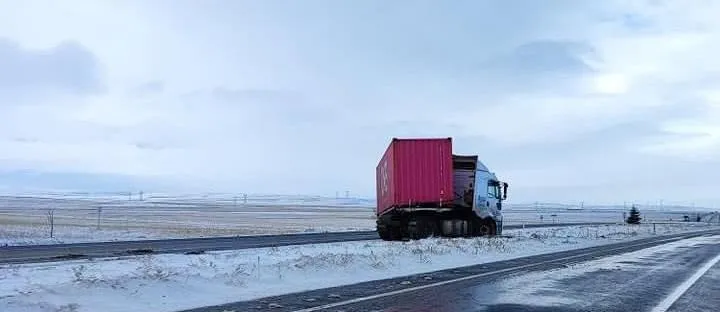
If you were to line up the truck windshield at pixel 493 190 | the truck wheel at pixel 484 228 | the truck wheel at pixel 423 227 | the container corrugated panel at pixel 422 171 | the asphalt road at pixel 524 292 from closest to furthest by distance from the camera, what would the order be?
→ the asphalt road at pixel 524 292 < the container corrugated panel at pixel 422 171 < the truck wheel at pixel 423 227 < the truck wheel at pixel 484 228 < the truck windshield at pixel 493 190

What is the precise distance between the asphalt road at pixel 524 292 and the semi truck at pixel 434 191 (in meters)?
10.3

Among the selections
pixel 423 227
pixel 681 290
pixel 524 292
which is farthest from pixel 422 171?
pixel 524 292

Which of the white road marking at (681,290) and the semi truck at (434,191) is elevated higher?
the semi truck at (434,191)

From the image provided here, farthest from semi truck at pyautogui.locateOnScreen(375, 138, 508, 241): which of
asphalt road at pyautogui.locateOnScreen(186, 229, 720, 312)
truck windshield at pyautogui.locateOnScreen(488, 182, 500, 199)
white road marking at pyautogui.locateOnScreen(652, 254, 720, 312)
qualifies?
white road marking at pyautogui.locateOnScreen(652, 254, 720, 312)

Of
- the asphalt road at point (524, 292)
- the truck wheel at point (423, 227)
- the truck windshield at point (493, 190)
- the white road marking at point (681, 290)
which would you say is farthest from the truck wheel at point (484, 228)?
the asphalt road at point (524, 292)

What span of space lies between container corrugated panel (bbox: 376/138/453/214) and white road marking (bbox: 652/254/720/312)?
11.0 meters

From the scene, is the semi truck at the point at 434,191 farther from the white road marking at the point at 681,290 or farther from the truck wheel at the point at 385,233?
the white road marking at the point at 681,290

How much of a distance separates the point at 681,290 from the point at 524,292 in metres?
3.13

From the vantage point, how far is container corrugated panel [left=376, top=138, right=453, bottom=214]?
29.4 m

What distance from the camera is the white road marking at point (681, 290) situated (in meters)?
11.0

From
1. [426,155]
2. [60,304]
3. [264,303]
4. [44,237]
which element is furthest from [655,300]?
[44,237]

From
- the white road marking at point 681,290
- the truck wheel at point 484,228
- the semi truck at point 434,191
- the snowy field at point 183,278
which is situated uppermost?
the semi truck at point 434,191

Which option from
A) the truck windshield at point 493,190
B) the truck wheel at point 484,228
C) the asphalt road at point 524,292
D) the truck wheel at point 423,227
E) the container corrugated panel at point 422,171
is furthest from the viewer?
the truck windshield at point 493,190

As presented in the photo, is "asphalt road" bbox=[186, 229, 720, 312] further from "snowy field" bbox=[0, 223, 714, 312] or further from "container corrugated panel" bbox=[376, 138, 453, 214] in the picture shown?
"container corrugated panel" bbox=[376, 138, 453, 214]
